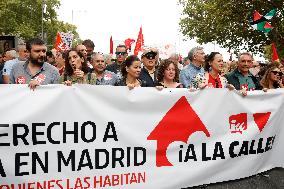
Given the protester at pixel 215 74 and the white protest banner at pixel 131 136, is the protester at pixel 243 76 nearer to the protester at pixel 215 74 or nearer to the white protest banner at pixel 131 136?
the protester at pixel 215 74

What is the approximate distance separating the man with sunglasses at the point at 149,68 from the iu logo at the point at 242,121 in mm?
1223

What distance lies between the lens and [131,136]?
5.33 m

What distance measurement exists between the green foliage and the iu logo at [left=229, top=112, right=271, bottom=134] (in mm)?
57740

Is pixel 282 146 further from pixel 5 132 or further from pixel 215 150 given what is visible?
pixel 5 132

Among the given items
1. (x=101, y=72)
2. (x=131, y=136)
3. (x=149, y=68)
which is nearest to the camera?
(x=131, y=136)

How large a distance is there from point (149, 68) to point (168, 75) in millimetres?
685

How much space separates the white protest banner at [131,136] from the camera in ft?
15.6

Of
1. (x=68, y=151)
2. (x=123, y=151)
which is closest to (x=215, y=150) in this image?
(x=123, y=151)

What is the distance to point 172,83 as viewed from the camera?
6125mm

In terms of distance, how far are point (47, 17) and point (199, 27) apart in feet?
145

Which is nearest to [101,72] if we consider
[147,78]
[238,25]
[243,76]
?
[147,78]

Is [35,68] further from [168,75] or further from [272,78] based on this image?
[272,78]

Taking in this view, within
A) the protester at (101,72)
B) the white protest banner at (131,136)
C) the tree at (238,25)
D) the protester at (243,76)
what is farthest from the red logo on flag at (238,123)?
the tree at (238,25)

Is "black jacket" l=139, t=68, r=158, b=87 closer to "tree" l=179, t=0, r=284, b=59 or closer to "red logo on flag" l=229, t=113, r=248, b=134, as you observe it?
"red logo on flag" l=229, t=113, r=248, b=134
